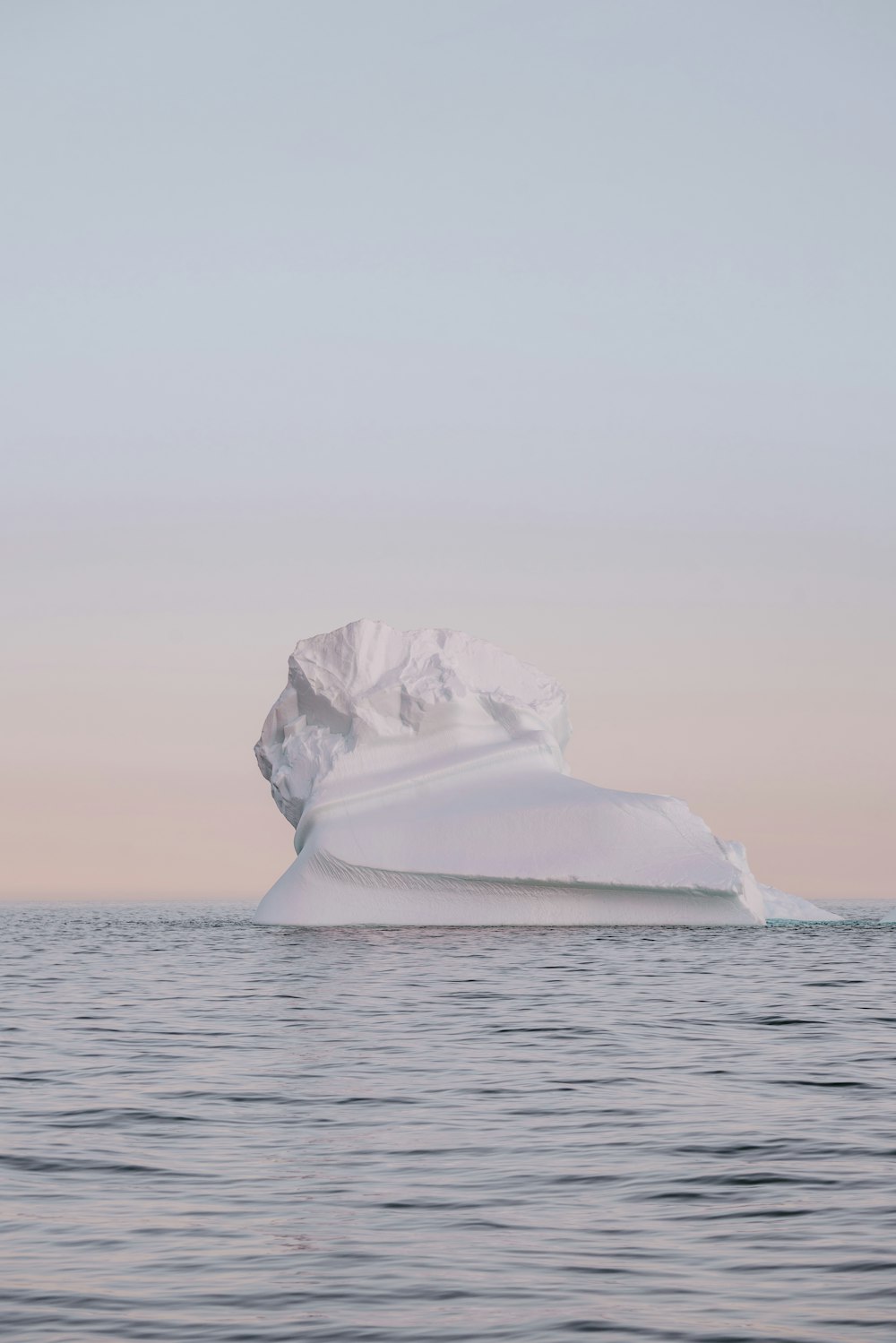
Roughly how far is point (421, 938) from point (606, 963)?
606cm

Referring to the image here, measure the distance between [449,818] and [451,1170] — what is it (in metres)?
20.7

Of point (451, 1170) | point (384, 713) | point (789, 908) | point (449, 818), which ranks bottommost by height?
point (789, 908)

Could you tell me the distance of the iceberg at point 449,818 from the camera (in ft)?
88.2

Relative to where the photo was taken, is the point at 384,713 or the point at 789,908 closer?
the point at 384,713

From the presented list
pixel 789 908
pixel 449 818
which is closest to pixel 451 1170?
pixel 449 818

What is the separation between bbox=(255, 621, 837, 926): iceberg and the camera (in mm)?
26891

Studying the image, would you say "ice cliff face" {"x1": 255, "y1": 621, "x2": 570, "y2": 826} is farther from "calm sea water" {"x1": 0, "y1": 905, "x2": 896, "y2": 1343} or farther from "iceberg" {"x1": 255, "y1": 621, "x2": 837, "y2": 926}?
"calm sea water" {"x1": 0, "y1": 905, "x2": 896, "y2": 1343}

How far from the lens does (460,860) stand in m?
26.8

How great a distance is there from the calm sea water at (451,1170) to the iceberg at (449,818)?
12.2 m

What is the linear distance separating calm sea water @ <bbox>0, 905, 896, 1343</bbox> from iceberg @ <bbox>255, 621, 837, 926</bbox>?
12.2m

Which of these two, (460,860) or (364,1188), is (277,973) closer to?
(460,860)

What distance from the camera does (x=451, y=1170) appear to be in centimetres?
675

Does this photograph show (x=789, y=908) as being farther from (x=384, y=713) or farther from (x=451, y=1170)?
(x=451, y=1170)

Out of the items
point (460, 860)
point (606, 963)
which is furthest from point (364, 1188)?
point (460, 860)
